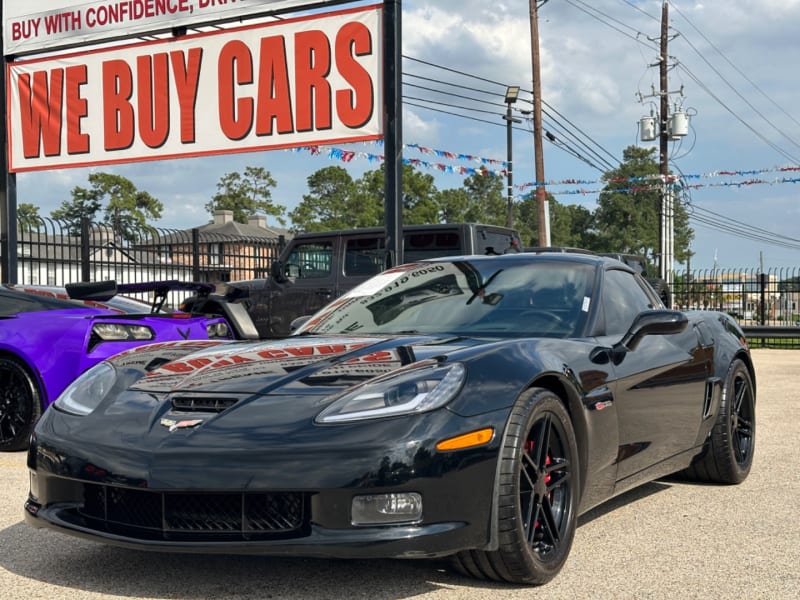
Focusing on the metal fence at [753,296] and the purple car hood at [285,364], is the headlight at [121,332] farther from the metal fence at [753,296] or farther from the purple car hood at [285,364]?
the metal fence at [753,296]

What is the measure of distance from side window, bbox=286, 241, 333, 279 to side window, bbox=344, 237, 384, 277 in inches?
11.1

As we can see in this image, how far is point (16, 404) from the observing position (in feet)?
23.4

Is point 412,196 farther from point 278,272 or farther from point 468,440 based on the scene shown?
point 468,440

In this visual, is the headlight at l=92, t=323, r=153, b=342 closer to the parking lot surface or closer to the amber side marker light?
the parking lot surface

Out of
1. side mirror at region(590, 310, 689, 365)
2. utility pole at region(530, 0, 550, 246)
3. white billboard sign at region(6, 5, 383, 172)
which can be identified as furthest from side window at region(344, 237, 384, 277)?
utility pole at region(530, 0, 550, 246)

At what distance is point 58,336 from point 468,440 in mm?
4499

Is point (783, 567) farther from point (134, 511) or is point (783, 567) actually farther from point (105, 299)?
point (105, 299)

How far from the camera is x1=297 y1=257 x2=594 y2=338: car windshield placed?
4.67 meters

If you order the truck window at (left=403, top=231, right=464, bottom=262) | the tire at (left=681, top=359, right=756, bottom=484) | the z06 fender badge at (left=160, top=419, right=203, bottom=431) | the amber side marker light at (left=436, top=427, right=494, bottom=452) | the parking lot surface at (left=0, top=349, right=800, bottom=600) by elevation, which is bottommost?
the parking lot surface at (left=0, top=349, right=800, bottom=600)

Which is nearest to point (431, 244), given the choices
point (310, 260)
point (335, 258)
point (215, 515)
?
point (335, 258)

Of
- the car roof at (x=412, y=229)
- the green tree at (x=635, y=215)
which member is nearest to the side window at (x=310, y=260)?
the car roof at (x=412, y=229)

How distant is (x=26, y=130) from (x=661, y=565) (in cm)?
1132

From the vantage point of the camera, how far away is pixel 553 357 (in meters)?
4.08

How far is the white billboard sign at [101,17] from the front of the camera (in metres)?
11.5
